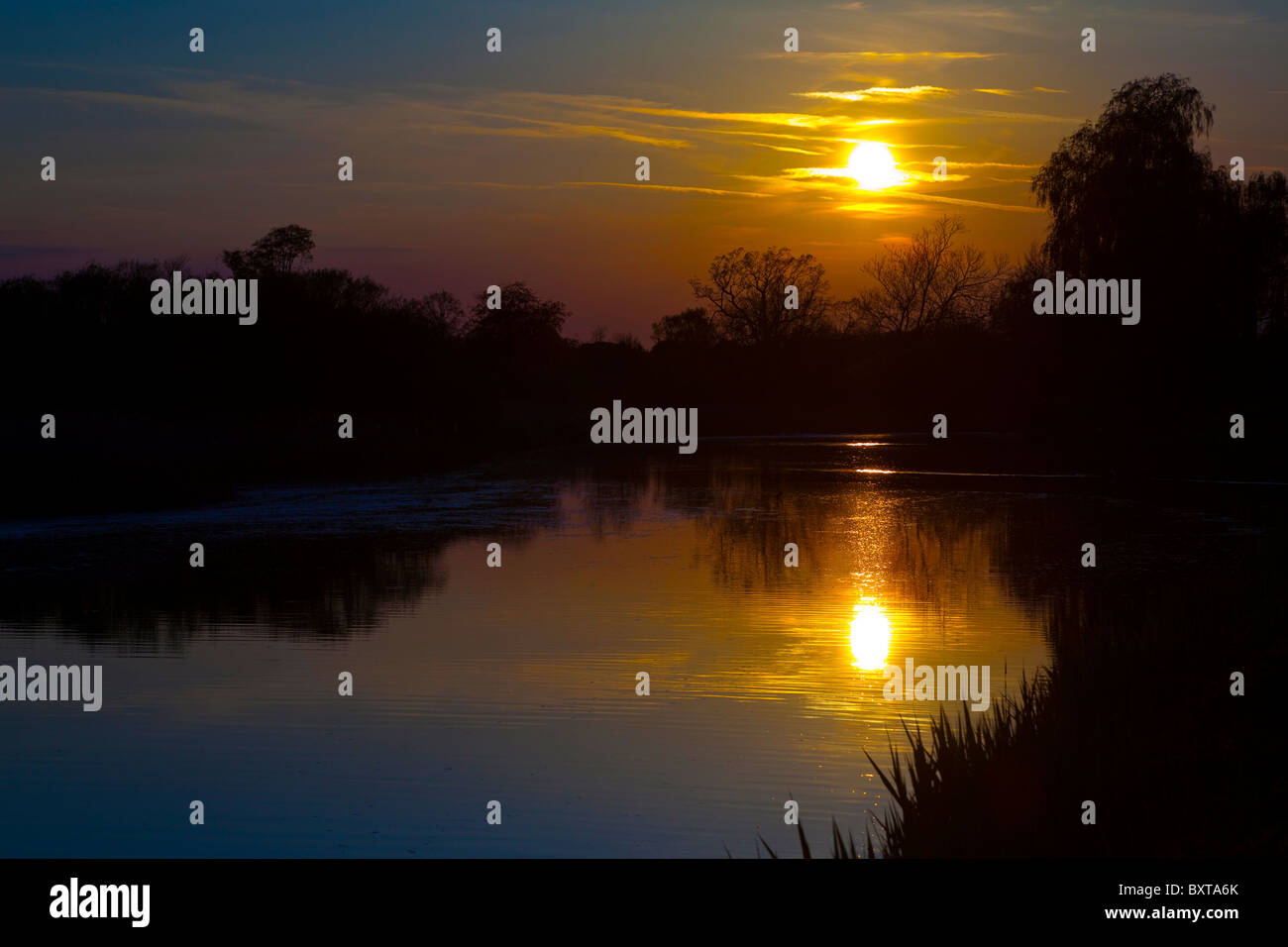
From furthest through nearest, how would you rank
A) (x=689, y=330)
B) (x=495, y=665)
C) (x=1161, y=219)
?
(x=689, y=330) < (x=1161, y=219) < (x=495, y=665)

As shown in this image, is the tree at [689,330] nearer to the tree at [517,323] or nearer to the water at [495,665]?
the tree at [517,323]

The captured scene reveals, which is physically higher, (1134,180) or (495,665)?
(1134,180)

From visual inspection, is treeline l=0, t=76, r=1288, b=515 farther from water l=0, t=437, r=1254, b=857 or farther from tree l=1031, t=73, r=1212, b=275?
water l=0, t=437, r=1254, b=857

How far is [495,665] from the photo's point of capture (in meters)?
12.5

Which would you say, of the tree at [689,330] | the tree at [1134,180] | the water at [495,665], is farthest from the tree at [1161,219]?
the tree at [689,330]

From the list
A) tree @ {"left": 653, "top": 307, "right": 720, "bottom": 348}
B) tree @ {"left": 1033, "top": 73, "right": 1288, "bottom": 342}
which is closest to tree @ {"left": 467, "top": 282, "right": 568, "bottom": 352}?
tree @ {"left": 653, "top": 307, "right": 720, "bottom": 348}

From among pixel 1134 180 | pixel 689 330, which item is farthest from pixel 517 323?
pixel 1134 180

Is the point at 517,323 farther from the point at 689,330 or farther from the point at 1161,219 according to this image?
the point at 1161,219

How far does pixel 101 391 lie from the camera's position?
160 ft

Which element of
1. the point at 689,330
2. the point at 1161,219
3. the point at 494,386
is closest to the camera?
the point at 1161,219

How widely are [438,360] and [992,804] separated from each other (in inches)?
2174

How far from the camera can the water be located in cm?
814

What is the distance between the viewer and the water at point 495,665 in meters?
8.14
